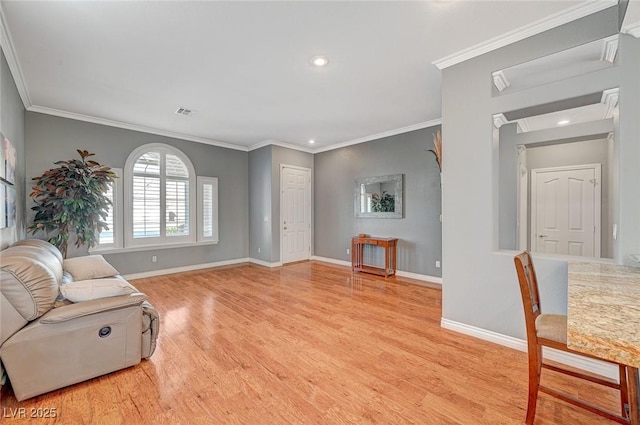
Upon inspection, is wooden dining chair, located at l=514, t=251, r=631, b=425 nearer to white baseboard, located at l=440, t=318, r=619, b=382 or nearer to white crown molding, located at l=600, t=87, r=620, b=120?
white baseboard, located at l=440, t=318, r=619, b=382

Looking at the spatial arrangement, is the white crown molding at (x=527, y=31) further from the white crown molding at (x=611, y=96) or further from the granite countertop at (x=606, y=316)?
the granite countertop at (x=606, y=316)

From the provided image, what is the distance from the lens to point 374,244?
514 centimetres

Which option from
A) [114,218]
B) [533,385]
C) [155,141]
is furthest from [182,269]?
[533,385]

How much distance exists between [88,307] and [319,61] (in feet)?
9.34

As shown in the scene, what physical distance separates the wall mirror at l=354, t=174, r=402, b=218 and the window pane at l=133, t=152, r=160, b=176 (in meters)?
3.91

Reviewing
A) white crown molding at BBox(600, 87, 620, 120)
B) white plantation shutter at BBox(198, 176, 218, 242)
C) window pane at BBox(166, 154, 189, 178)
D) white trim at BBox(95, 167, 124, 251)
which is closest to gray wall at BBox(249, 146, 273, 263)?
white plantation shutter at BBox(198, 176, 218, 242)

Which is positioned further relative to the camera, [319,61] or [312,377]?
[319,61]

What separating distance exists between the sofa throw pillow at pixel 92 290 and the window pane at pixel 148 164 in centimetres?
344

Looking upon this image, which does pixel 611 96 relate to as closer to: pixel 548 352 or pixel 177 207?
pixel 548 352

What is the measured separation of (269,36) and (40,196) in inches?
157

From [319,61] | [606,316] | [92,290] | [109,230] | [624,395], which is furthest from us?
[109,230]

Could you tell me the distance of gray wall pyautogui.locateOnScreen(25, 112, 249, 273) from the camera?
406 centimetres

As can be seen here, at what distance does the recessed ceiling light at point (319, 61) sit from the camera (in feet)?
8.87

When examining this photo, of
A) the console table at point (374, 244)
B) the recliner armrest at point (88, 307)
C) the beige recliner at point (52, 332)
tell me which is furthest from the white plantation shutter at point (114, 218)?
the console table at point (374, 244)
